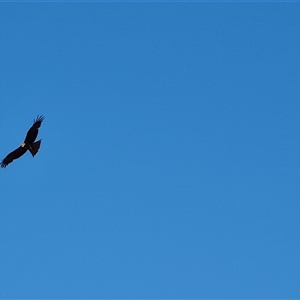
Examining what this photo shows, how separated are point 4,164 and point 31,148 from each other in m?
1.81

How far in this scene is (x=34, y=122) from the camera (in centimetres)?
4238

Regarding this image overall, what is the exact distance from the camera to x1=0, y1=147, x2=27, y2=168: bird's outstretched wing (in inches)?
1702

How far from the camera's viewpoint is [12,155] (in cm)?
4369

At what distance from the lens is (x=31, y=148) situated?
140 feet

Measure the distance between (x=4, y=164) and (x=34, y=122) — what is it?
2602mm

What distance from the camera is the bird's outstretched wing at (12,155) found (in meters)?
43.2

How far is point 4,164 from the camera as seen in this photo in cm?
4400

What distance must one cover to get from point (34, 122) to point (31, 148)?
1.03 meters
